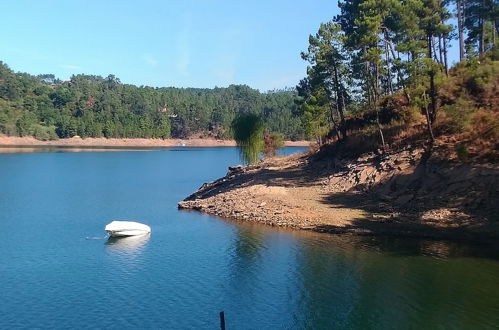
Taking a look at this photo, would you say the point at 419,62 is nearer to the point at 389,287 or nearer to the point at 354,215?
the point at 354,215

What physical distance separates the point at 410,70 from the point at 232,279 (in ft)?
86.3

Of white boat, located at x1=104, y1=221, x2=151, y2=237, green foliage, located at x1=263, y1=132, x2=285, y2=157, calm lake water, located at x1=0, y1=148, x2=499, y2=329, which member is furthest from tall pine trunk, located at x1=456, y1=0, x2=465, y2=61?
white boat, located at x1=104, y1=221, x2=151, y2=237

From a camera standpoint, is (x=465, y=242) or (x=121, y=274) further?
(x=465, y=242)

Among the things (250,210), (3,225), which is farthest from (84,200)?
(250,210)

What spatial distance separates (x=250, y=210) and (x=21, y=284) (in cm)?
2491

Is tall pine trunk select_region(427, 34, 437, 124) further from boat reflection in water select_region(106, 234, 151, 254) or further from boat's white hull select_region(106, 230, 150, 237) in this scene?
boat's white hull select_region(106, 230, 150, 237)

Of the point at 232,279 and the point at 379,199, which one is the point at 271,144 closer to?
the point at 379,199

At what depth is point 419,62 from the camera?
4531 centimetres

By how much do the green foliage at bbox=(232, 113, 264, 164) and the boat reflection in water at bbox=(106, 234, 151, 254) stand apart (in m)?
41.3

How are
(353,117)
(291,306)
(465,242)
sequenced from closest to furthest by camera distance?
1. (291,306)
2. (465,242)
3. (353,117)

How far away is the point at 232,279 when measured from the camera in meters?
31.8

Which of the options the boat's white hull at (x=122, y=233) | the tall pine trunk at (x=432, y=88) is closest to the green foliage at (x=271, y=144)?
the tall pine trunk at (x=432, y=88)

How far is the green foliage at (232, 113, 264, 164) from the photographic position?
8338 cm

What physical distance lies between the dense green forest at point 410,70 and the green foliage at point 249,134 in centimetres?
1372
